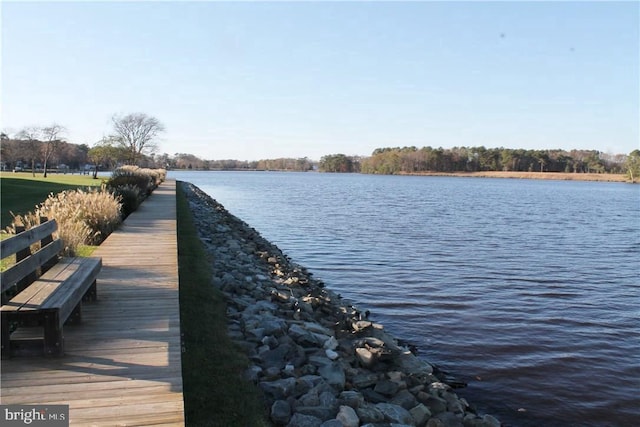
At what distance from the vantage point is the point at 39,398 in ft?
11.2

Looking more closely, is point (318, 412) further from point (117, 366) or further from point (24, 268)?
point (24, 268)

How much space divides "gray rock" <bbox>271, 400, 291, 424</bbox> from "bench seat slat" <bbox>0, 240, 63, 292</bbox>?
251 cm

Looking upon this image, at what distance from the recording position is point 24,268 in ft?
15.3

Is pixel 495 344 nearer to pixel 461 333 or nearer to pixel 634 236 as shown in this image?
pixel 461 333

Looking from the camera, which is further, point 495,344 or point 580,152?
point 580,152

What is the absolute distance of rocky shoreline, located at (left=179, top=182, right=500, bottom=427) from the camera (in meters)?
4.82

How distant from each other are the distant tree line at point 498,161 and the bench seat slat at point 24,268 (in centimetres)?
15494

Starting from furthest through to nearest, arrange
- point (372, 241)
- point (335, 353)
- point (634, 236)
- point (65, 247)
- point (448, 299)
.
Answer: point (634, 236)
point (372, 241)
point (448, 299)
point (65, 247)
point (335, 353)

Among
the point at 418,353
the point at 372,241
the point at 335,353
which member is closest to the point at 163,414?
the point at 335,353

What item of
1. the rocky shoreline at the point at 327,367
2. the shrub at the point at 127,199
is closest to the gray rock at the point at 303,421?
the rocky shoreline at the point at 327,367

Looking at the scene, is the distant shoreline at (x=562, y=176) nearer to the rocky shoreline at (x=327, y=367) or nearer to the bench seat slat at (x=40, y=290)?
the rocky shoreline at (x=327, y=367)

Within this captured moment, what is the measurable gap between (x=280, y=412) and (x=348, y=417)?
624 mm

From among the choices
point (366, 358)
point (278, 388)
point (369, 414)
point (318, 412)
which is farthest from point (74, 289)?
point (366, 358)

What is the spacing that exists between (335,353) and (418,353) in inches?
93.5
